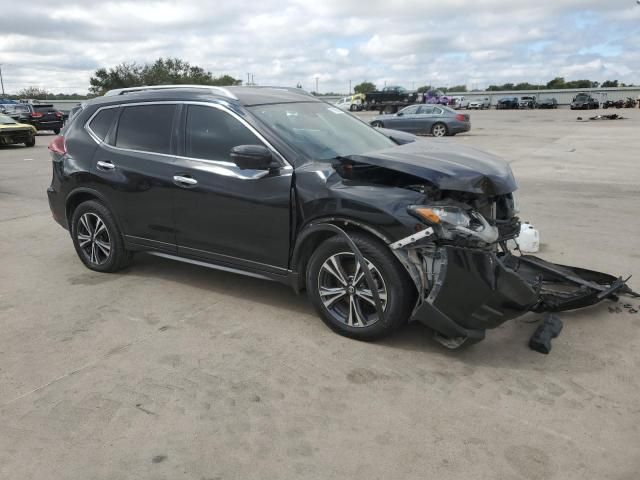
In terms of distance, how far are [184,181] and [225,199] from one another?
1.55 ft

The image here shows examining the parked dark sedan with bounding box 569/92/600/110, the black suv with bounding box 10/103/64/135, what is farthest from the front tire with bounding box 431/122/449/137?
the parked dark sedan with bounding box 569/92/600/110

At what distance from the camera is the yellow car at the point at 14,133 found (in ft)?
65.2

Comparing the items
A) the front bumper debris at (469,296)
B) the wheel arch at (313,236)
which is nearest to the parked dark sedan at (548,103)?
the wheel arch at (313,236)

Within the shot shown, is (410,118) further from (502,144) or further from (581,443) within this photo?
(581,443)

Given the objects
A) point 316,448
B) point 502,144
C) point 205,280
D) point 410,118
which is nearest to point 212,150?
point 205,280

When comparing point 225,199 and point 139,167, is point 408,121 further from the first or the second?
point 225,199

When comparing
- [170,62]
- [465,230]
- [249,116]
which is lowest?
[465,230]

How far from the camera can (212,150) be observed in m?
4.59

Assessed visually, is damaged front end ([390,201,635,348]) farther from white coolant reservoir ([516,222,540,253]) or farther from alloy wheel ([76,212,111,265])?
alloy wheel ([76,212,111,265])

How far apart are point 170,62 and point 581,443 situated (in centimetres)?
7634

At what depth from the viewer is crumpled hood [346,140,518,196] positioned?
368 cm

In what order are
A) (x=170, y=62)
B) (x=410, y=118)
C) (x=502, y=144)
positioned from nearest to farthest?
(x=502, y=144), (x=410, y=118), (x=170, y=62)

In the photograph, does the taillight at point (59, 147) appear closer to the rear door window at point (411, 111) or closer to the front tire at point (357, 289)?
the front tire at point (357, 289)

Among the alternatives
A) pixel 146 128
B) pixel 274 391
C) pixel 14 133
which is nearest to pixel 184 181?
pixel 146 128
